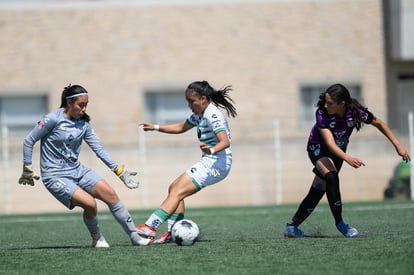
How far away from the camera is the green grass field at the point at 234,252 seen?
305 inches

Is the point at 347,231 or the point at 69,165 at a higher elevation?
the point at 69,165

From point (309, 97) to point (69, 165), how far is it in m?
15.8

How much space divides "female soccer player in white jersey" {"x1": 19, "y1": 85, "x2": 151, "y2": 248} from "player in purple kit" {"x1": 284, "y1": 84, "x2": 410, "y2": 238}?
207cm

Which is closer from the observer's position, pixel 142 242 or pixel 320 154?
pixel 142 242

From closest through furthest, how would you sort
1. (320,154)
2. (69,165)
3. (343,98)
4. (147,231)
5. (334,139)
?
(69,165), (147,231), (343,98), (334,139), (320,154)

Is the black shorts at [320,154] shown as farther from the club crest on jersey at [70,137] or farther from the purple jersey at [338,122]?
the club crest on jersey at [70,137]

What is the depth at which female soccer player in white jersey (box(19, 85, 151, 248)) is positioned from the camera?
9641 millimetres

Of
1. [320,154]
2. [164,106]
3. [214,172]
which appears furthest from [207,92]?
[164,106]

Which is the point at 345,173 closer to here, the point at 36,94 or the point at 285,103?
the point at 285,103

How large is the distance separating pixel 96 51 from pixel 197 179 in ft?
48.3

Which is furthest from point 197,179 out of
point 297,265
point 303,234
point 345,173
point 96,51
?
point 96,51

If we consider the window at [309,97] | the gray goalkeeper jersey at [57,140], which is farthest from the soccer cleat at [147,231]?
the window at [309,97]

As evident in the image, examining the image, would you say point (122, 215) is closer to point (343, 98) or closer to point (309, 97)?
point (343, 98)

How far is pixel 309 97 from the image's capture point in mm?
24953
